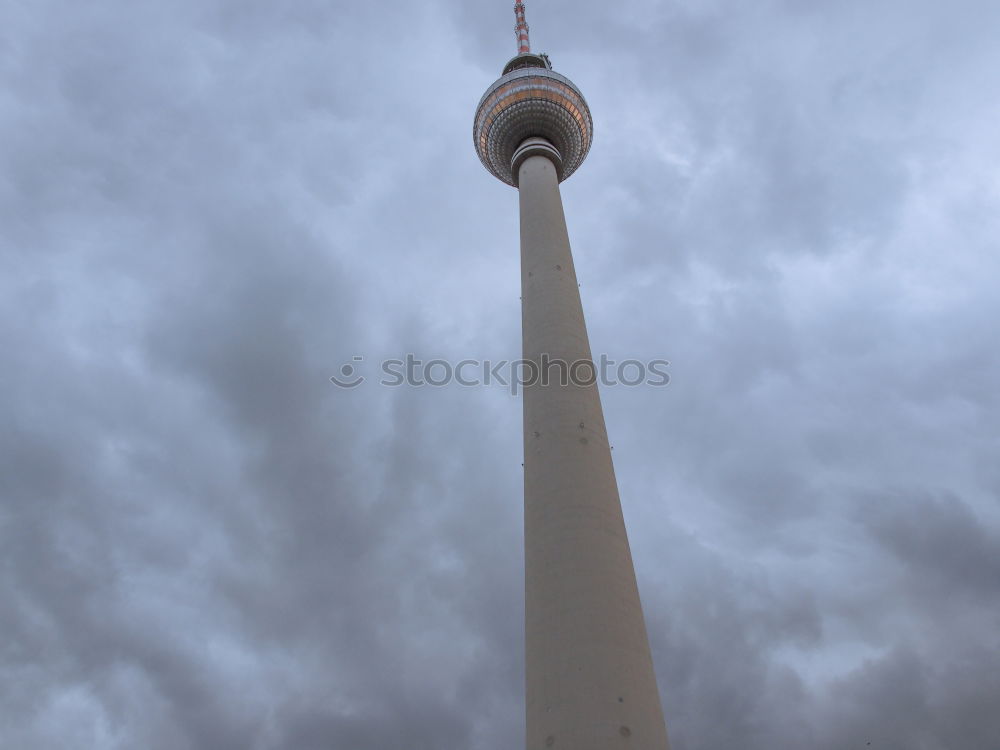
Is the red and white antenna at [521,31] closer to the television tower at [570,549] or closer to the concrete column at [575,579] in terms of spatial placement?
the television tower at [570,549]

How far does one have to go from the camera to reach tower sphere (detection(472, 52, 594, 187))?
66000 mm

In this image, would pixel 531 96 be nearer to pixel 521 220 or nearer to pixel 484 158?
pixel 484 158

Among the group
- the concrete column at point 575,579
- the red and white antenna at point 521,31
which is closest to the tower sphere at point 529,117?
the red and white antenna at point 521,31

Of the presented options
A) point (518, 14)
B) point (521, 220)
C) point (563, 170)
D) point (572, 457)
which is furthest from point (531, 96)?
point (572, 457)

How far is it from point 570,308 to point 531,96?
93.9 feet

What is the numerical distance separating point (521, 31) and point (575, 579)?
68762 mm

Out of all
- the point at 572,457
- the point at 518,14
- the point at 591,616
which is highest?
the point at 518,14

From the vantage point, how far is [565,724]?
27.4m

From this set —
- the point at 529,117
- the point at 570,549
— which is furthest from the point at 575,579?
the point at 529,117

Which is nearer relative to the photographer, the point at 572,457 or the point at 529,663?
the point at 529,663

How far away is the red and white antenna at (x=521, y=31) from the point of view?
79500 mm

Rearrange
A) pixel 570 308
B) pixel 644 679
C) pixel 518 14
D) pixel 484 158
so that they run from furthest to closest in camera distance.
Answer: pixel 518 14 → pixel 484 158 → pixel 570 308 → pixel 644 679

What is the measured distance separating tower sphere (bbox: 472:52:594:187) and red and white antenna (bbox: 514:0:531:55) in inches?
442

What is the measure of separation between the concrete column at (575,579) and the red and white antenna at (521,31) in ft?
146
